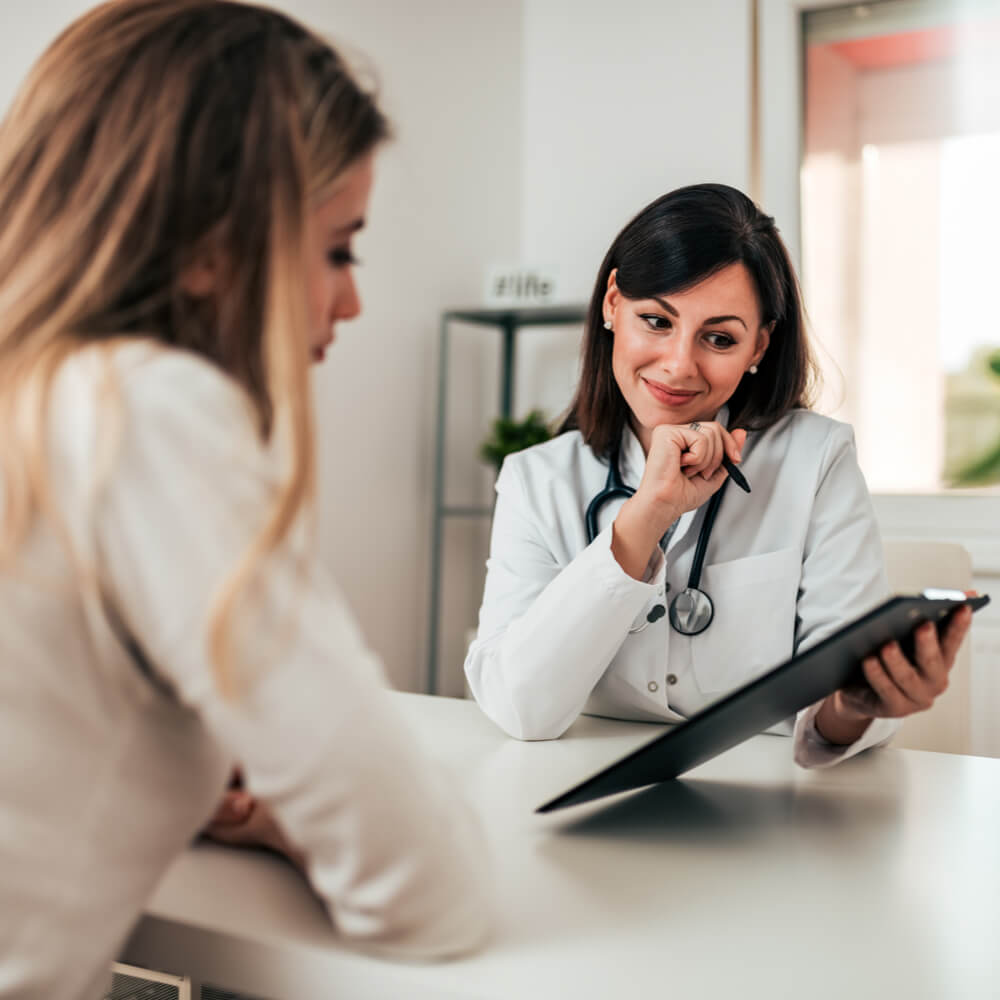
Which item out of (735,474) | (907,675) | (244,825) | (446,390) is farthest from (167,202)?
(446,390)

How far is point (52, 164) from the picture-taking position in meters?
0.56

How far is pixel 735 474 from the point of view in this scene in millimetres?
1256

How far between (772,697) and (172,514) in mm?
455

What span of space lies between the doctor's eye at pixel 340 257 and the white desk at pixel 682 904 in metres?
0.38

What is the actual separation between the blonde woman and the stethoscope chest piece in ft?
2.35

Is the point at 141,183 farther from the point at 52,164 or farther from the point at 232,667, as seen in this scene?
the point at 232,667

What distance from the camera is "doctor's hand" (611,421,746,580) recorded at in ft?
3.85

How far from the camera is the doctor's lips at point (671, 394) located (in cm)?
137

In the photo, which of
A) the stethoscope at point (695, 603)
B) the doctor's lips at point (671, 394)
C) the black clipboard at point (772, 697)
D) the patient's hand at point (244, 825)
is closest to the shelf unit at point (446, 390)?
the doctor's lips at point (671, 394)

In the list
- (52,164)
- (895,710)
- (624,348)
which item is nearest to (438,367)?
(624,348)

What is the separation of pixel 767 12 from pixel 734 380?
8.02 ft

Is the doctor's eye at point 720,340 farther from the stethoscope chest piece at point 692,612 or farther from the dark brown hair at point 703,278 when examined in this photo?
the stethoscope chest piece at point 692,612

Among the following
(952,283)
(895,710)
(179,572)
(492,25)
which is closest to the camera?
(179,572)

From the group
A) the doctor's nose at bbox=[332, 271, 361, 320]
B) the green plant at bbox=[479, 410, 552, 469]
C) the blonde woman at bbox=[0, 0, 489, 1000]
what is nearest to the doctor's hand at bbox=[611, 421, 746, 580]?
the doctor's nose at bbox=[332, 271, 361, 320]
